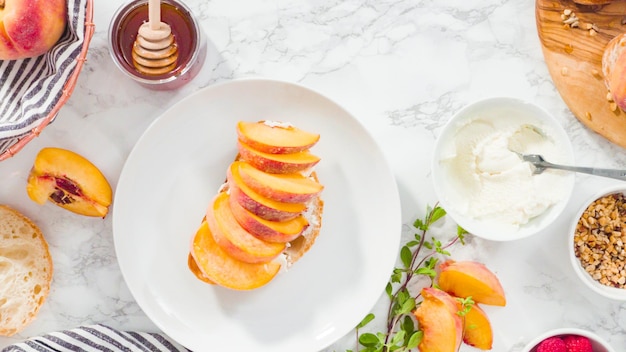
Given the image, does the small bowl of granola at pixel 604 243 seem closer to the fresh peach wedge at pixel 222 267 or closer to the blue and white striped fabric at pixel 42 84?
the fresh peach wedge at pixel 222 267

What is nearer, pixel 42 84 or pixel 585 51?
pixel 42 84

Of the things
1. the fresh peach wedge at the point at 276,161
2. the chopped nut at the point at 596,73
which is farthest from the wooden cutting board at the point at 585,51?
the fresh peach wedge at the point at 276,161

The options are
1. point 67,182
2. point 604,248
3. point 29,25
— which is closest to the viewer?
point 29,25

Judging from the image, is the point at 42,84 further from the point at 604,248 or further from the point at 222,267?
the point at 604,248

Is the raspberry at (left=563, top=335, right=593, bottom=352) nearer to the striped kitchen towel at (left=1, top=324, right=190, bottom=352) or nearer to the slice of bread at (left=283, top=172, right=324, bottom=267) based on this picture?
the slice of bread at (left=283, top=172, right=324, bottom=267)

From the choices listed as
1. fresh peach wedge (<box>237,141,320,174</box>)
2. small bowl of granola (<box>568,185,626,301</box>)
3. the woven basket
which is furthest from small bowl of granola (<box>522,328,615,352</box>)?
the woven basket

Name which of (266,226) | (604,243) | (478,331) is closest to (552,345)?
(478,331)

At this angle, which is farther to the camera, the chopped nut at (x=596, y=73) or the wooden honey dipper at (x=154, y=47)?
the chopped nut at (x=596, y=73)
